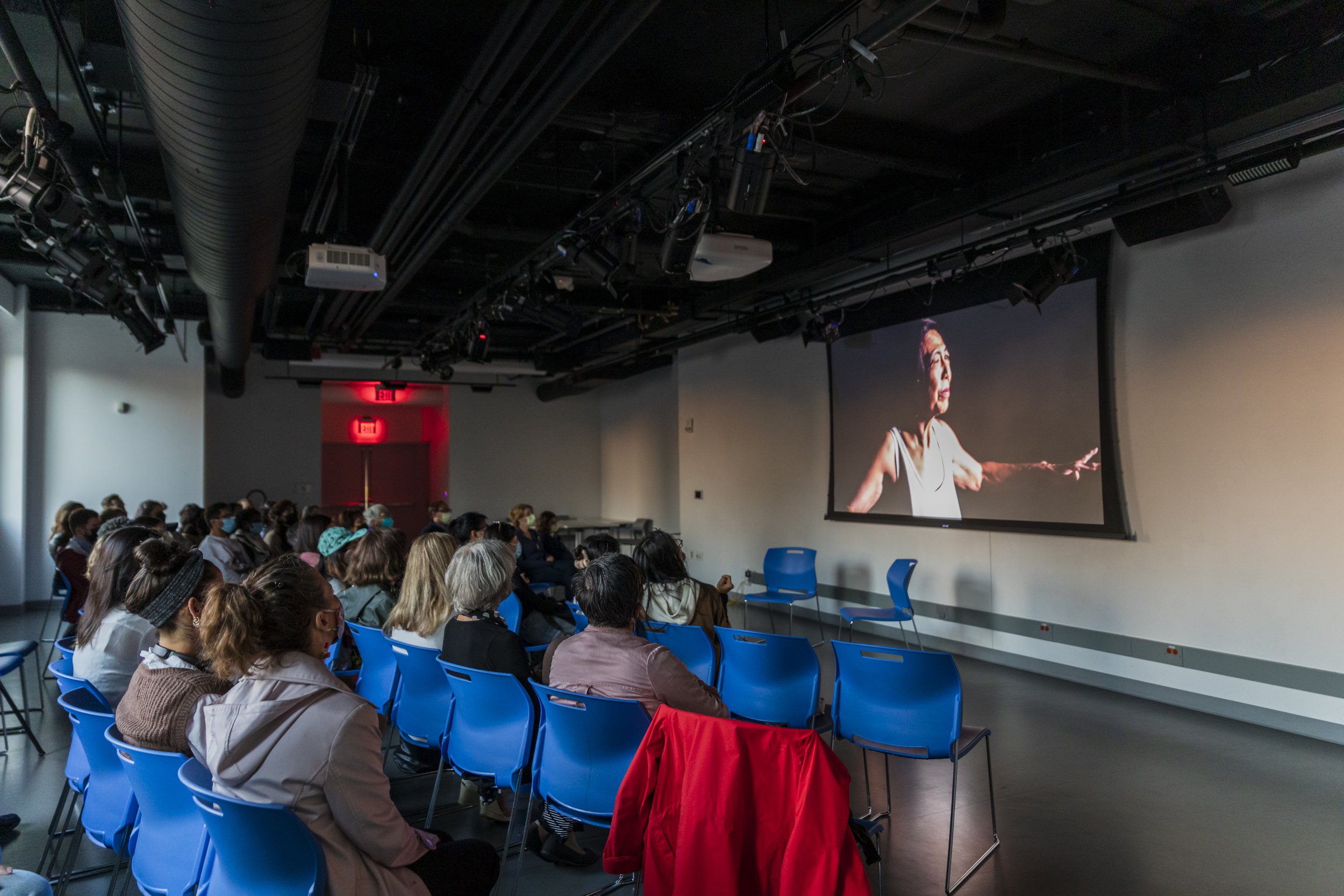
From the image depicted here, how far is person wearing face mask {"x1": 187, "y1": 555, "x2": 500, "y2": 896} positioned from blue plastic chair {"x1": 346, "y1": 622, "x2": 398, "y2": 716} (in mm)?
1693

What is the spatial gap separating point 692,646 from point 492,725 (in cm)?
121

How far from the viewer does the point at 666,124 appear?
4.99 m

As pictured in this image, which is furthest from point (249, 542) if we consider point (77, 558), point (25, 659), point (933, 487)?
point (933, 487)

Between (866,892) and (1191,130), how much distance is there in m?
4.41

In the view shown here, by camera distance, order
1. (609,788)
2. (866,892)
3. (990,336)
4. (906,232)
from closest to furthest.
Answer: (866,892) → (609,788) → (906,232) → (990,336)

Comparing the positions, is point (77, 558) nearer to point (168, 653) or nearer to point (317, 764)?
point (168, 653)

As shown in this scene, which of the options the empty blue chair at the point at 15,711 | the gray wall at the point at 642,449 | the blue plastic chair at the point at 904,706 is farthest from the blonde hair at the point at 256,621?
the gray wall at the point at 642,449

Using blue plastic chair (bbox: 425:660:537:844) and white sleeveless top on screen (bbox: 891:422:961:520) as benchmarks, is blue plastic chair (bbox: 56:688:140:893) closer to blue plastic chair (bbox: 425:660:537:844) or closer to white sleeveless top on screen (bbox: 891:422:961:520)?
blue plastic chair (bbox: 425:660:537:844)

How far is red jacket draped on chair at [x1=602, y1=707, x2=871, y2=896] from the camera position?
1989mm

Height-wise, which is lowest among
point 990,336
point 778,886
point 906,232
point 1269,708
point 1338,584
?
point 1269,708

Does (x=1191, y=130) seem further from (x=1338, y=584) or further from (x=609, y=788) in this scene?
(x=609, y=788)

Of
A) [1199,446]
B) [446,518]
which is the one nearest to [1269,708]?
[1199,446]

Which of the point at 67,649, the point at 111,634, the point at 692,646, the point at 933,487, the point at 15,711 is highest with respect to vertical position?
the point at 933,487

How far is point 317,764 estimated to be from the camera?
68.7 inches
